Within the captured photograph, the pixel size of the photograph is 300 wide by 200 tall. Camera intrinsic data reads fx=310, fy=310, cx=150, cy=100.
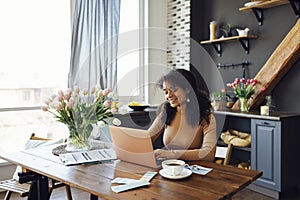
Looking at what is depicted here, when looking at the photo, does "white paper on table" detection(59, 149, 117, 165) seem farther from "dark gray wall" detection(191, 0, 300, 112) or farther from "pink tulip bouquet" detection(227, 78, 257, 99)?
"dark gray wall" detection(191, 0, 300, 112)

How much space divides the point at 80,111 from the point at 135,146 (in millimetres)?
499

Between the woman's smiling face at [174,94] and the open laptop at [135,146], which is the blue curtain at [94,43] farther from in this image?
the open laptop at [135,146]

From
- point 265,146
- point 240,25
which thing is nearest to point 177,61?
point 240,25

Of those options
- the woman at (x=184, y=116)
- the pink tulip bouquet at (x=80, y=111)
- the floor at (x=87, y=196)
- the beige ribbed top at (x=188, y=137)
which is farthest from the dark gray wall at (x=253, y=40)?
the pink tulip bouquet at (x=80, y=111)

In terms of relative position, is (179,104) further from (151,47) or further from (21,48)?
(151,47)

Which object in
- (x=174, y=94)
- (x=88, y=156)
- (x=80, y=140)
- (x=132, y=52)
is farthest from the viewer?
(x=132, y=52)

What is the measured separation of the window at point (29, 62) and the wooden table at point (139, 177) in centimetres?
178

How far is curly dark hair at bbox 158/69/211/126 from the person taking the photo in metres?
2.11

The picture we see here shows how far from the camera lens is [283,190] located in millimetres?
3172

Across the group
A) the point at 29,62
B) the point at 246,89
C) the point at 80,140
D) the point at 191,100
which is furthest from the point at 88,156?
the point at 246,89

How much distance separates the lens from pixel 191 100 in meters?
2.21

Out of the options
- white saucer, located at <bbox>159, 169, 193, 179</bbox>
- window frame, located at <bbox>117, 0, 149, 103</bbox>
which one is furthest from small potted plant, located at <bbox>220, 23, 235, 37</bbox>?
white saucer, located at <bbox>159, 169, 193, 179</bbox>

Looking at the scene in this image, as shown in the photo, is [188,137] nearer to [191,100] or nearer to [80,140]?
[191,100]

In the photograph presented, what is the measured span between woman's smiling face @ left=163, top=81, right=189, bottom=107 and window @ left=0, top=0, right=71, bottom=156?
2.11 m
